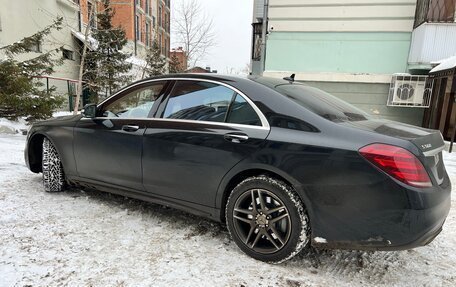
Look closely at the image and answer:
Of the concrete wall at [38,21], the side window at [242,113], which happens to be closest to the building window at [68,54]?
the concrete wall at [38,21]

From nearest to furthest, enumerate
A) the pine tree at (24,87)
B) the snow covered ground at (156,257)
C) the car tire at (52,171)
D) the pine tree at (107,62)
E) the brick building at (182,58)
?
the snow covered ground at (156,257)
the car tire at (52,171)
the pine tree at (24,87)
the pine tree at (107,62)
the brick building at (182,58)

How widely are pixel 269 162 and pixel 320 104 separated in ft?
2.45

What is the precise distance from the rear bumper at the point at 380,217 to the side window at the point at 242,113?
2.56 ft

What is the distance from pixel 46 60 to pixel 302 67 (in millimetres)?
8684

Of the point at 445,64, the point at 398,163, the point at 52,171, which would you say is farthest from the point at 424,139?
the point at 445,64

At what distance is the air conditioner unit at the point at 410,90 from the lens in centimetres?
1084

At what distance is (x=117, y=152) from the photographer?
3.43 m

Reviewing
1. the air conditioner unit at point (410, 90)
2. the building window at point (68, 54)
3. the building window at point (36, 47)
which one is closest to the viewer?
the building window at point (36, 47)

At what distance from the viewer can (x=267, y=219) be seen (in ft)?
8.51

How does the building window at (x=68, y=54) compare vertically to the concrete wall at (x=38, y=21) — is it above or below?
below

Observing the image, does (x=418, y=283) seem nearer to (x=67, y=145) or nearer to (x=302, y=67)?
(x=67, y=145)

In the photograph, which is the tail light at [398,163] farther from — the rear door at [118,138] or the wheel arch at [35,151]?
the wheel arch at [35,151]

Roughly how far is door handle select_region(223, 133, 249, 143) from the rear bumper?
27.3 inches

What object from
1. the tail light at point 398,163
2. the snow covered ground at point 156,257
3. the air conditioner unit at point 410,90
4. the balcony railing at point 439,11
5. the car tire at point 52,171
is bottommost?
the snow covered ground at point 156,257
